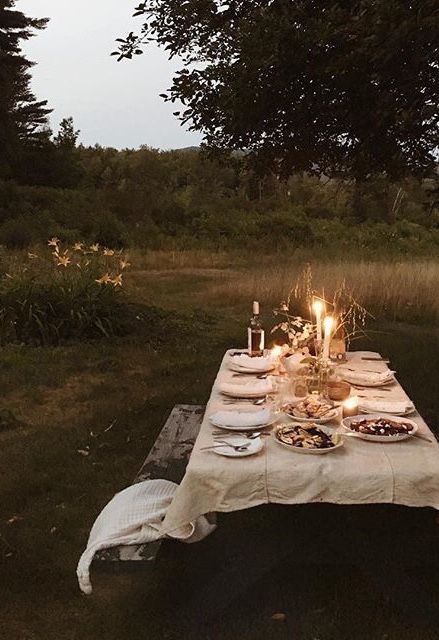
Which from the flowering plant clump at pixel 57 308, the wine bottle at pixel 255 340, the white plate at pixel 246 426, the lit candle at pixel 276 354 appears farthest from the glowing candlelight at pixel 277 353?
the flowering plant clump at pixel 57 308

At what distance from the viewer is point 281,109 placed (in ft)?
21.7

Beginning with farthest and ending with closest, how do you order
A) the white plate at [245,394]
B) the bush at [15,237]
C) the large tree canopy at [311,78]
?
the bush at [15,237] < the large tree canopy at [311,78] < the white plate at [245,394]

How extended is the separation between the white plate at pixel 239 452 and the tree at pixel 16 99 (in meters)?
26.6

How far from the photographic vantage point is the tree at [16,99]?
2794 centimetres

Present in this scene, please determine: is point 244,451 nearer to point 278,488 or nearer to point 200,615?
point 278,488

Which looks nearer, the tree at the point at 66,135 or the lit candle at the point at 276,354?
the lit candle at the point at 276,354

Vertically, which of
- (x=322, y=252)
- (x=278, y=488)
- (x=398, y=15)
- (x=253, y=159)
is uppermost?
(x=398, y=15)

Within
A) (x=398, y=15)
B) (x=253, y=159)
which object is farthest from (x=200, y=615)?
(x=253, y=159)

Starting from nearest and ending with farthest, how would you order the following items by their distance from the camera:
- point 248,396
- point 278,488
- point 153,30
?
point 278,488 → point 248,396 → point 153,30

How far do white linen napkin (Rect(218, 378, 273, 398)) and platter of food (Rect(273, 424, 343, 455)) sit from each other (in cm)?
68

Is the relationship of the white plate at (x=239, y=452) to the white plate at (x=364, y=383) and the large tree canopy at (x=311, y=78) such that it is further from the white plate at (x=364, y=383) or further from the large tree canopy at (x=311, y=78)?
the large tree canopy at (x=311, y=78)

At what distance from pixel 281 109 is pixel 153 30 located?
5.75 ft

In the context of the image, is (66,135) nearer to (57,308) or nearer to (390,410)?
(57,308)

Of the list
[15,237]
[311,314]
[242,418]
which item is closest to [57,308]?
[311,314]
